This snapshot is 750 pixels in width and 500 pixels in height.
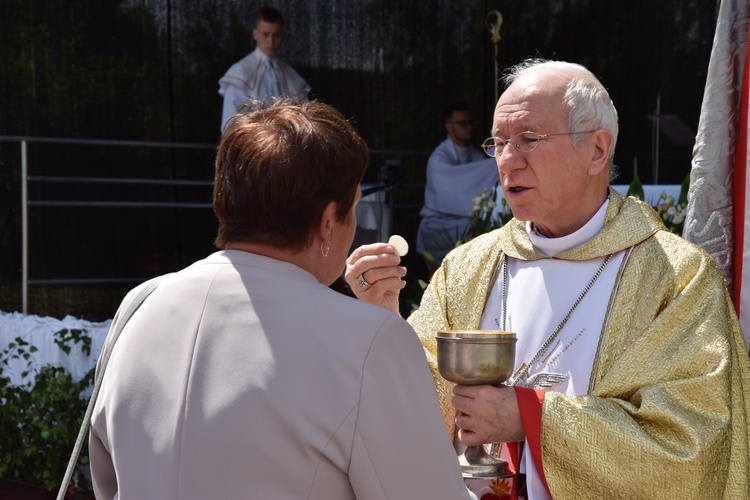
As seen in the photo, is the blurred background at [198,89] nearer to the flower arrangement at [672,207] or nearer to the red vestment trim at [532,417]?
the flower arrangement at [672,207]

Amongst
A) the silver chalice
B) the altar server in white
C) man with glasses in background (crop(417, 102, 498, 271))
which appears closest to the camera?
the silver chalice

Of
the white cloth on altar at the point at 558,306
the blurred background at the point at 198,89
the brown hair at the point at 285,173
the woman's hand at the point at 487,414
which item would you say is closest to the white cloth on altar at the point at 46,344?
the blurred background at the point at 198,89

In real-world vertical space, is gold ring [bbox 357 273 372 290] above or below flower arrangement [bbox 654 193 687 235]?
below

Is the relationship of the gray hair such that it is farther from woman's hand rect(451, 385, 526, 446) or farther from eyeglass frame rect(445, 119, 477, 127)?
eyeglass frame rect(445, 119, 477, 127)

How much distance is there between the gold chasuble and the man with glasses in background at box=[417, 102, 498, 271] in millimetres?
5571

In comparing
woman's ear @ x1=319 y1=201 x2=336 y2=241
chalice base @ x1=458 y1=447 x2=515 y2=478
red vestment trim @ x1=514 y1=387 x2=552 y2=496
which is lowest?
chalice base @ x1=458 y1=447 x2=515 y2=478

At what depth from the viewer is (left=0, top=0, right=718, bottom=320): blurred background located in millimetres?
9750

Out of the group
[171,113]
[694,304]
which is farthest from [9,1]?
[694,304]

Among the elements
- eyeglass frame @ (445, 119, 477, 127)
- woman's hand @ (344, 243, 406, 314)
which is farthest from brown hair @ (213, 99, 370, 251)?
eyeglass frame @ (445, 119, 477, 127)

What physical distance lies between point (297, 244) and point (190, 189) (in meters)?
8.58

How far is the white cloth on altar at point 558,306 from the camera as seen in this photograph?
2875mm

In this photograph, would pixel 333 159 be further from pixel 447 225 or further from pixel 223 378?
pixel 447 225

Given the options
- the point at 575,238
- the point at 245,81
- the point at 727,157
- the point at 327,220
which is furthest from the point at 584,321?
the point at 245,81

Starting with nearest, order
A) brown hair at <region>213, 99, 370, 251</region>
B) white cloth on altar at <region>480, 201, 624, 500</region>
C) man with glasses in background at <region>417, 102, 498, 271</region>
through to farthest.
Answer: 1. brown hair at <region>213, 99, 370, 251</region>
2. white cloth on altar at <region>480, 201, 624, 500</region>
3. man with glasses in background at <region>417, 102, 498, 271</region>
